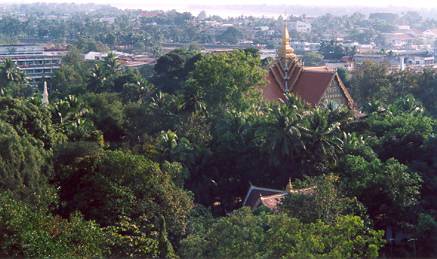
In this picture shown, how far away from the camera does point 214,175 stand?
17.3m

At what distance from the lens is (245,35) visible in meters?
82.1

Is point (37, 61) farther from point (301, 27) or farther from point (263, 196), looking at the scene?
point (301, 27)

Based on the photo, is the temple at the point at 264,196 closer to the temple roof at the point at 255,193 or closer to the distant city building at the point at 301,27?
the temple roof at the point at 255,193

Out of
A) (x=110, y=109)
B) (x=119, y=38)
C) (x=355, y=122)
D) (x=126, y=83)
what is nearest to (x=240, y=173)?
(x=355, y=122)

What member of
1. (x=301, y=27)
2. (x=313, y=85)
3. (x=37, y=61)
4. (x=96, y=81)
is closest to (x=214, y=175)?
(x=313, y=85)

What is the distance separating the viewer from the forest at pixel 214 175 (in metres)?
10.1

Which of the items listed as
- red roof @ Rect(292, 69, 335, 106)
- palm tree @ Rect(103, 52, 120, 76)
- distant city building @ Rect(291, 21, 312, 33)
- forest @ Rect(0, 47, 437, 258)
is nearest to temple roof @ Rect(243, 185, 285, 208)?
forest @ Rect(0, 47, 437, 258)

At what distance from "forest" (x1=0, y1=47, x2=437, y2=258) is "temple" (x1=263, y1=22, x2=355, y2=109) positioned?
1.93 meters

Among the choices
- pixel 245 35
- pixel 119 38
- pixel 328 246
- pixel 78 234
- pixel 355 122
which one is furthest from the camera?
pixel 245 35

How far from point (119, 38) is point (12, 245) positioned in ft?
196

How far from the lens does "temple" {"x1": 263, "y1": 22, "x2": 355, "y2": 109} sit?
2319 cm

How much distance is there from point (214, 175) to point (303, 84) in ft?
24.8

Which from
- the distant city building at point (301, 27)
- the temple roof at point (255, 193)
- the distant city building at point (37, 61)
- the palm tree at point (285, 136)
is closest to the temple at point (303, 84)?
the palm tree at point (285, 136)

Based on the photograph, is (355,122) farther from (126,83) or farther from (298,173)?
(126,83)
